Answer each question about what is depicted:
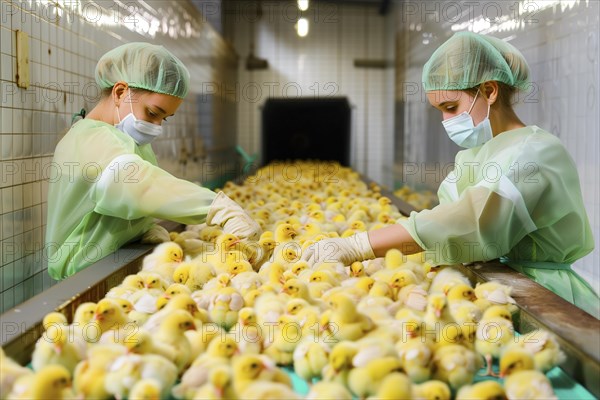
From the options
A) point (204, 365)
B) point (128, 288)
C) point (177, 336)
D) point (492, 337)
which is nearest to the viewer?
point (204, 365)

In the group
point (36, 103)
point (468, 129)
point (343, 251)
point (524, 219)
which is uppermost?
point (36, 103)

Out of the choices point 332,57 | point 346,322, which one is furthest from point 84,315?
point 332,57

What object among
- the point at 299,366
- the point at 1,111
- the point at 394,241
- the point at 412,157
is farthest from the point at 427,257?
the point at 412,157

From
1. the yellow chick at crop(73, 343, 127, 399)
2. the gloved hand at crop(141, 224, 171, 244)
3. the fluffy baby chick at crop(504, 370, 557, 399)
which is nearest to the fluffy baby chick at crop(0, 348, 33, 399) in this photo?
the yellow chick at crop(73, 343, 127, 399)

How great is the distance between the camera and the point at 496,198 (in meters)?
2.07

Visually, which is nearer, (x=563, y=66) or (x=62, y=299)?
(x=62, y=299)

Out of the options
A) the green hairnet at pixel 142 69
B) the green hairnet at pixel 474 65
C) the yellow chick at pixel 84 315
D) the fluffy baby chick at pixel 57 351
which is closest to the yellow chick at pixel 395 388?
the fluffy baby chick at pixel 57 351

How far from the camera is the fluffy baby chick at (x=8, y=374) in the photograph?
1.19 metres

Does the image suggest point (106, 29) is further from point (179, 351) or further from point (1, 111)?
point (179, 351)

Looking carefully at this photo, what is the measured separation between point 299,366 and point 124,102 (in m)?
1.75

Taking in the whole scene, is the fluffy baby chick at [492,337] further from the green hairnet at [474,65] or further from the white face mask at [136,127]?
the white face mask at [136,127]

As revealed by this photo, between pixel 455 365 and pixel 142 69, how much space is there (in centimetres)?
192

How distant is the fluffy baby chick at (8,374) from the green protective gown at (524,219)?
1.39 meters

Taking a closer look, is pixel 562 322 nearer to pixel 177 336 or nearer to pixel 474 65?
pixel 177 336
